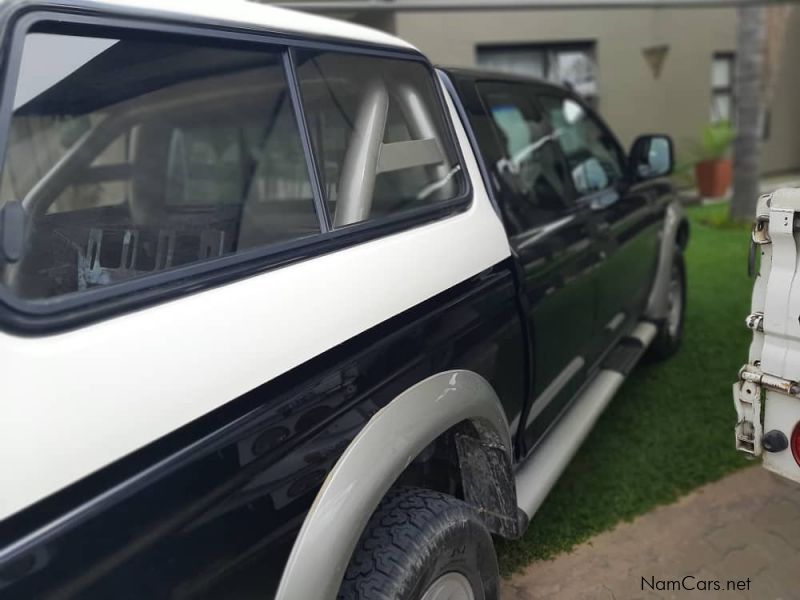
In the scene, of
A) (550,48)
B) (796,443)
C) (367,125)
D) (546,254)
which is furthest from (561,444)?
(550,48)

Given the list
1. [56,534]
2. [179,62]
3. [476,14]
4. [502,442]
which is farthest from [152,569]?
[476,14]

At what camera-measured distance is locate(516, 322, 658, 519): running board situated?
2.47 m

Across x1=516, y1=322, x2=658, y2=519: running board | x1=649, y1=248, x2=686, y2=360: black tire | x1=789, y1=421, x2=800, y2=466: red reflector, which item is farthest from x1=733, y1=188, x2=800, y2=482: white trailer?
x1=649, y1=248, x2=686, y2=360: black tire

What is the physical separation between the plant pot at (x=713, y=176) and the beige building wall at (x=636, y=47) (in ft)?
2.28

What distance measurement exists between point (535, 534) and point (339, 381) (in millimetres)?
1730

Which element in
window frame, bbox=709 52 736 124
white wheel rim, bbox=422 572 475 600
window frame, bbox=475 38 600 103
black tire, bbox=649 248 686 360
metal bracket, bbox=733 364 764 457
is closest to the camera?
white wheel rim, bbox=422 572 475 600

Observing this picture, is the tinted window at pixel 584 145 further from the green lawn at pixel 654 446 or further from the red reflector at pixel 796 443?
the red reflector at pixel 796 443

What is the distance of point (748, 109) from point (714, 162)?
Result: 2.76 metres

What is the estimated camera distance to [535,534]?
9.56 feet

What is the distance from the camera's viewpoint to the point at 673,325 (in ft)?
15.5

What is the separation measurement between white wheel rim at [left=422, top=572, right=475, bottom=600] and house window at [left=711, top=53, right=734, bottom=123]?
508 inches

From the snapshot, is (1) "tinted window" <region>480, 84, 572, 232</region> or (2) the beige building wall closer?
(1) "tinted window" <region>480, 84, 572, 232</region>

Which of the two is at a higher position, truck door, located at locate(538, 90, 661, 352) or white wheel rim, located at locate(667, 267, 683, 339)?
truck door, located at locate(538, 90, 661, 352)

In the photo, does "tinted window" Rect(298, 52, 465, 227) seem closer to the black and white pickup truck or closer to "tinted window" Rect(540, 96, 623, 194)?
the black and white pickup truck
